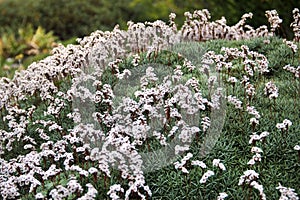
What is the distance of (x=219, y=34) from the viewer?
6086mm

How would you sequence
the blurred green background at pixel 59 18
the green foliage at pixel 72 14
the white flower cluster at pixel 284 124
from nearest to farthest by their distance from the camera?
the white flower cluster at pixel 284 124 < the blurred green background at pixel 59 18 < the green foliage at pixel 72 14

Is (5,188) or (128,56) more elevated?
(128,56)

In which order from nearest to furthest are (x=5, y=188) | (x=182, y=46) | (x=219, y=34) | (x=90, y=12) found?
(x=5, y=188)
(x=182, y=46)
(x=219, y=34)
(x=90, y=12)

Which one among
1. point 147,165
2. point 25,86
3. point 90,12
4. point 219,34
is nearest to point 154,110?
point 147,165

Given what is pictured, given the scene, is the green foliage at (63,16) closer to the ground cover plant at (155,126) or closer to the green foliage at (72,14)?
the green foliage at (72,14)

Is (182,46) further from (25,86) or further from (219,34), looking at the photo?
(25,86)

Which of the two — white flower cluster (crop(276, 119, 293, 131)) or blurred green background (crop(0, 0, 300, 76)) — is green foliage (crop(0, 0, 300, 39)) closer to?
blurred green background (crop(0, 0, 300, 76))

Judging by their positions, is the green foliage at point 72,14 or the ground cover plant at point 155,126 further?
the green foliage at point 72,14

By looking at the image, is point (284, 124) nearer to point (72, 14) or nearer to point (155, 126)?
point (155, 126)

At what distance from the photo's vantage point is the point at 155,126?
167 inches

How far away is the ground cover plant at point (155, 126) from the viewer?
3.68 m

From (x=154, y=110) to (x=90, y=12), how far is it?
29.1ft

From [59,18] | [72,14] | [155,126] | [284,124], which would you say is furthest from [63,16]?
[284,124]

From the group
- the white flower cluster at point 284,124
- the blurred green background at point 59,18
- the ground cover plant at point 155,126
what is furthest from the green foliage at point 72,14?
the white flower cluster at point 284,124
